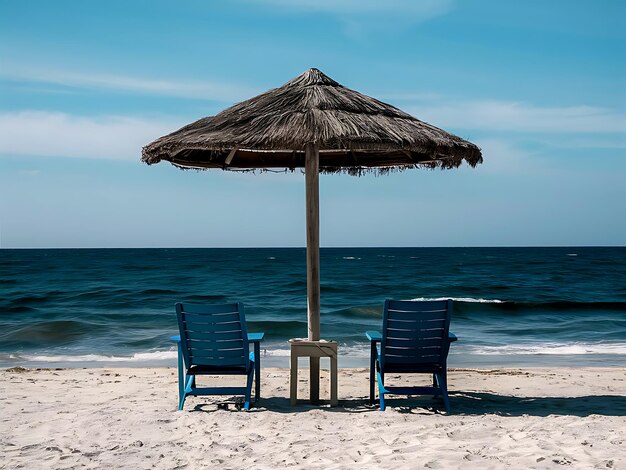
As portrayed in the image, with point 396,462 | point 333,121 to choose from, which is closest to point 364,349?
point 333,121

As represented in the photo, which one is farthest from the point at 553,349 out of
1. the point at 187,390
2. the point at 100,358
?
the point at 187,390

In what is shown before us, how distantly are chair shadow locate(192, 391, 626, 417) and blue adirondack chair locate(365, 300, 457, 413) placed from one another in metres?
0.25

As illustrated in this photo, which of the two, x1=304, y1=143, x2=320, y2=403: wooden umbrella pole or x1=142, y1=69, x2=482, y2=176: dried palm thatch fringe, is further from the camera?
x1=304, y1=143, x2=320, y2=403: wooden umbrella pole

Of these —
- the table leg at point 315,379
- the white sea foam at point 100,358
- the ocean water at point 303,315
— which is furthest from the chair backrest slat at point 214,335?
the white sea foam at point 100,358

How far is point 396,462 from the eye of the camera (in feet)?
12.3

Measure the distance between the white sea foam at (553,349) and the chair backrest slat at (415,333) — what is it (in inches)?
227

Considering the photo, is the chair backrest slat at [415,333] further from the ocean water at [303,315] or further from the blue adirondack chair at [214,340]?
the ocean water at [303,315]

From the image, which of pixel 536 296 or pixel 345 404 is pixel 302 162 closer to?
pixel 345 404

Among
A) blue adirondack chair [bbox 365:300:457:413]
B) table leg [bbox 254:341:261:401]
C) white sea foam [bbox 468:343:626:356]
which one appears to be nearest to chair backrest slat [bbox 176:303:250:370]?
table leg [bbox 254:341:261:401]

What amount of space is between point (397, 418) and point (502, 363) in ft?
16.5

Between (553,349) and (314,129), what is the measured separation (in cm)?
791

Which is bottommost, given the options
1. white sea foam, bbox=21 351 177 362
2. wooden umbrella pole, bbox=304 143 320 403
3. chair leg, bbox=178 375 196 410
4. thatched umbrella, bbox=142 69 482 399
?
white sea foam, bbox=21 351 177 362

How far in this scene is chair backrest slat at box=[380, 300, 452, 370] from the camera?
16.4 ft

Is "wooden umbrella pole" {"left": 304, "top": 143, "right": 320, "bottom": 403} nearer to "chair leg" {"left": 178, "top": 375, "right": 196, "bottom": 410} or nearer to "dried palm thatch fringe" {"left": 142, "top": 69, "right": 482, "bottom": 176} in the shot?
"dried palm thatch fringe" {"left": 142, "top": 69, "right": 482, "bottom": 176}
